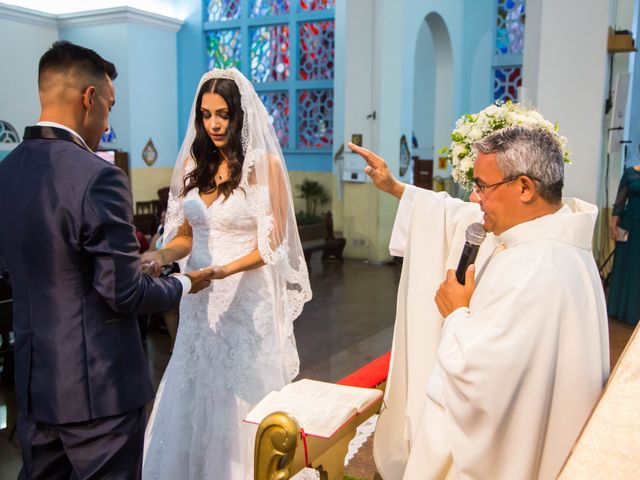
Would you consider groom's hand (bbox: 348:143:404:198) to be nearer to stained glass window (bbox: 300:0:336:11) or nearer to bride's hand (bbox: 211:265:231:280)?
bride's hand (bbox: 211:265:231:280)

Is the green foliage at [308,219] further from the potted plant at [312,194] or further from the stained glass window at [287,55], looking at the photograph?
the stained glass window at [287,55]

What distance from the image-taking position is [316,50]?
42.1 feet

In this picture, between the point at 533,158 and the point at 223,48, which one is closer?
the point at 533,158

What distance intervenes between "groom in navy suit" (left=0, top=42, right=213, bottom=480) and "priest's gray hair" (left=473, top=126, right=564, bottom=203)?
3.95 feet

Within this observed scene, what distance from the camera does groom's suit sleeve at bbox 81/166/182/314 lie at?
2027 millimetres

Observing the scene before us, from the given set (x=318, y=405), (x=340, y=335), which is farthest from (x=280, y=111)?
(x=318, y=405)

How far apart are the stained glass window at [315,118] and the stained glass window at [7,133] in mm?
5291

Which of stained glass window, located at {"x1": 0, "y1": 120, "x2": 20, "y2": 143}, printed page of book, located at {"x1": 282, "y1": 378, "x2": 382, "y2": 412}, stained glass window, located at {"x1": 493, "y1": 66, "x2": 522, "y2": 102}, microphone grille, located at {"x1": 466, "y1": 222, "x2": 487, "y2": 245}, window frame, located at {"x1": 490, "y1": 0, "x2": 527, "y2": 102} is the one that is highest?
window frame, located at {"x1": 490, "y1": 0, "x2": 527, "y2": 102}

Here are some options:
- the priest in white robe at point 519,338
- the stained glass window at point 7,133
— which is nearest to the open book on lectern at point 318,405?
the priest in white robe at point 519,338

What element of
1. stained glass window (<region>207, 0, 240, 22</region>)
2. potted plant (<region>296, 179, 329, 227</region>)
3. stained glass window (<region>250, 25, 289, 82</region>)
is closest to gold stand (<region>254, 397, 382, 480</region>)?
potted plant (<region>296, 179, 329, 227</region>)

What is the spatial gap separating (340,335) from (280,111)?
791cm

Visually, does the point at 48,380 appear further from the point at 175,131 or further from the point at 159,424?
the point at 175,131

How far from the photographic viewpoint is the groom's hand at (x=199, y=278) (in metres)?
2.76

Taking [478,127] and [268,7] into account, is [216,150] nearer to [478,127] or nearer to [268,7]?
[478,127]
